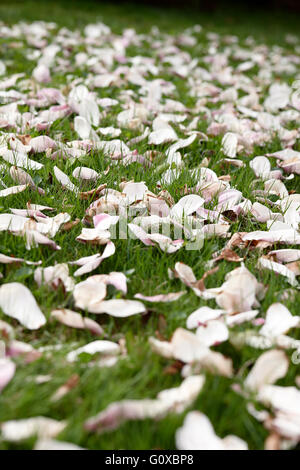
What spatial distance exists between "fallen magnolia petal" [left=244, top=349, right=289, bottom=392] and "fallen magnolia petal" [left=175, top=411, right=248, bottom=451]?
5.1 inches

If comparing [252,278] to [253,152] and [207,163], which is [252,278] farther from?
[253,152]

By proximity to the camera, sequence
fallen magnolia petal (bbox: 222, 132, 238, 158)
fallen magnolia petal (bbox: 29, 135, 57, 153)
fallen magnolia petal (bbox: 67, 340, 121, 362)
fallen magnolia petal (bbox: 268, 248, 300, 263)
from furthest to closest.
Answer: fallen magnolia petal (bbox: 222, 132, 238, 158) → fallen magnolia petal (bbox: 29, 135, 57, 153) → fallen magnolia petal (bbox: 268, 248, 300, 263) → fallen magnolia petal (bbox: 67, 340, 121, 362)

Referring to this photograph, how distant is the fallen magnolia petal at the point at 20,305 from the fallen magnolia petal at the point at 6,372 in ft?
0.55

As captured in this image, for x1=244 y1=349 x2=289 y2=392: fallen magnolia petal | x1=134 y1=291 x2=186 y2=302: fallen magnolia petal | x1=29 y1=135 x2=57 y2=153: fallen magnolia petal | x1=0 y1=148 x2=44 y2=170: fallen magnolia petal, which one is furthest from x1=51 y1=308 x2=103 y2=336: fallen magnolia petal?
x1=29 y1=135 x2=57 y2=153: fallen magnolia petal

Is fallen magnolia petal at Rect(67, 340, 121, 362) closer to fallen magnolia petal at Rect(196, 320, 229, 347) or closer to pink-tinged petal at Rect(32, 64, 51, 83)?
fallen magnolia petal at Rect(196, 320, 229, 347)

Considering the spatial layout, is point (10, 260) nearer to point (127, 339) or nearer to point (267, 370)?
point (127, 339)

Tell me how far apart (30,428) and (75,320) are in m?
0.31

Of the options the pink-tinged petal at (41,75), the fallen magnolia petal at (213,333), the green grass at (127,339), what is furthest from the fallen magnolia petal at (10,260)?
the pink-tinged petal at (41,75)

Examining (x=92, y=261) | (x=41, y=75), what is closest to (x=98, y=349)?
(x=92, y=261)

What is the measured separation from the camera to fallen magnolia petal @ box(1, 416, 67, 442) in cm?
82

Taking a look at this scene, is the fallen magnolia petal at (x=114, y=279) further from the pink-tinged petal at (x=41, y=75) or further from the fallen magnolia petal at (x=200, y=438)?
the pink-tinged petal at (x=41, y=75)

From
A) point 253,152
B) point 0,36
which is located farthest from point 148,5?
point 253,152

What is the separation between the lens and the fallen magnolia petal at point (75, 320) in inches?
43.6

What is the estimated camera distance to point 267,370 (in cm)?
98
